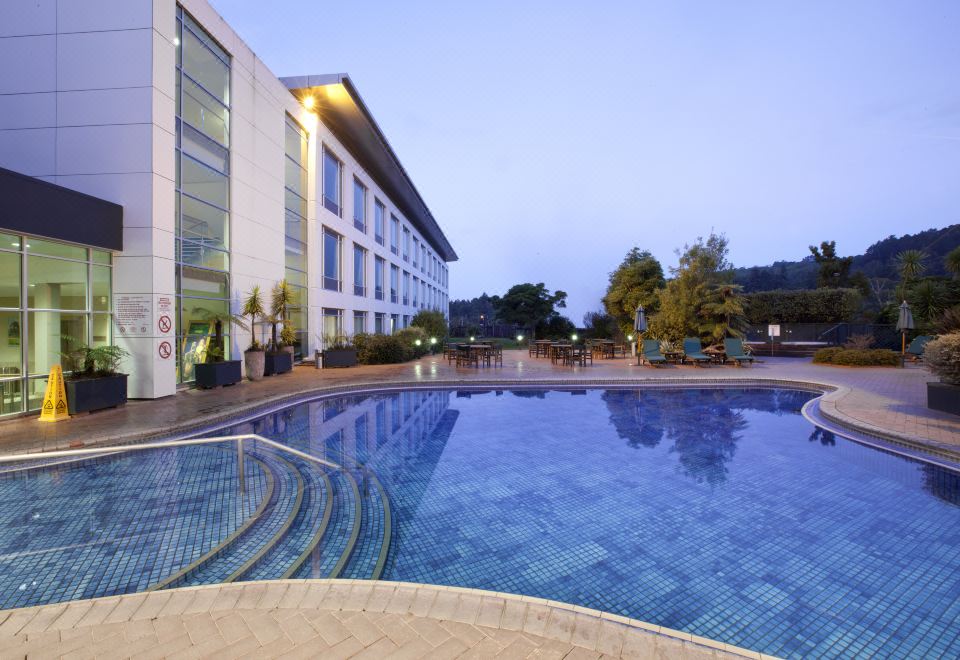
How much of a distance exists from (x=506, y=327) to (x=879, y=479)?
35.4m

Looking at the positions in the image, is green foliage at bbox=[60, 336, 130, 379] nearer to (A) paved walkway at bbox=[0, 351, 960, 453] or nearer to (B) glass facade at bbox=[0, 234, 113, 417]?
(B) glass facade at bbox=[0, 234, 113, 417]

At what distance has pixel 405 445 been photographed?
639 cm

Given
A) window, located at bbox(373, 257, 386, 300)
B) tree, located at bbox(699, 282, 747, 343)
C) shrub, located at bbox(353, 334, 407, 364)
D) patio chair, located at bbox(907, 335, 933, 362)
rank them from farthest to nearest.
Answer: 1. window, located at bbox(373, 257, 386, 300)
2. tree, located at bbox(699, 282, 747, 343)
3. shrub, located at bbox(353, 334, 407, 364)
4. patio chair, located at bbox(907, 335, 933, 362)

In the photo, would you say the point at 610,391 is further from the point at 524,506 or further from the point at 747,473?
the point at 524,506

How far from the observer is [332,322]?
60.1ft

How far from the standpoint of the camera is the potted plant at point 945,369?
696cm

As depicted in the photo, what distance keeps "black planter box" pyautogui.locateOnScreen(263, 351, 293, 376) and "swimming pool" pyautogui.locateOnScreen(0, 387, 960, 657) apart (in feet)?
23.5

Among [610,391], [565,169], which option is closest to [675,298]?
[610,391]

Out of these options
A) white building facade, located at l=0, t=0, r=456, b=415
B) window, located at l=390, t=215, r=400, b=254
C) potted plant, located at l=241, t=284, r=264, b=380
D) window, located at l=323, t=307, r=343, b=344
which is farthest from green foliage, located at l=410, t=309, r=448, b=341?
potted plant, located at l=241, t=284, r=264, b=380

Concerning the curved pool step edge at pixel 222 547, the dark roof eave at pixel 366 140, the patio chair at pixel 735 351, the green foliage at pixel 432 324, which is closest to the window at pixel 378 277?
the green foliage at pixel 432 324

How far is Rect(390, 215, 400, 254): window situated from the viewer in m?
26.1

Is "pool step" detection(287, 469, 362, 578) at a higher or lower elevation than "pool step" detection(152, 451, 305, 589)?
lower

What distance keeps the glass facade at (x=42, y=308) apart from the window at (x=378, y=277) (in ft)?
47.6

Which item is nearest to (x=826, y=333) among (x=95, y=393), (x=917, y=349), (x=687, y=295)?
(x=917, y=349)
